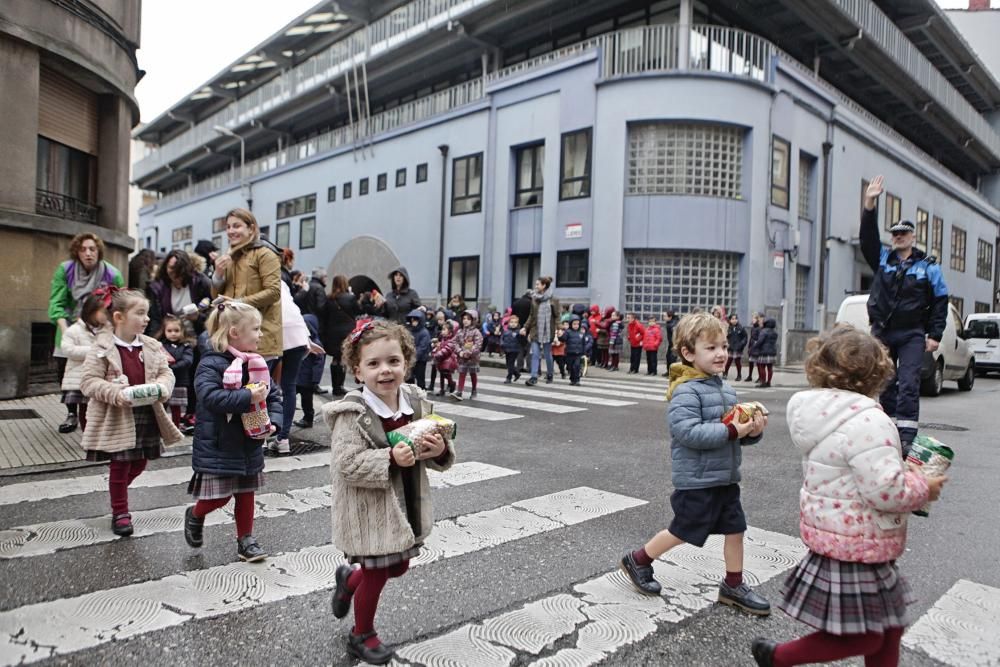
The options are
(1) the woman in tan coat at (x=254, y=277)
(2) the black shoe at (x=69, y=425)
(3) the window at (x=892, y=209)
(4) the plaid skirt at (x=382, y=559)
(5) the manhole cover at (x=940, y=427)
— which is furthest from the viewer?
(3) the window at (x=892, y=209)

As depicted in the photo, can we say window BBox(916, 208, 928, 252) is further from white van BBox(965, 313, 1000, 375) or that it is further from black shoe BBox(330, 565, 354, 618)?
black shoe BBox(330, 565, 354, 618)

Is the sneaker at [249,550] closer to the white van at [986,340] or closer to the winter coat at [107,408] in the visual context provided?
the winter coat at [107,408]

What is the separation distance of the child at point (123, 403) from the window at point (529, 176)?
754 inches

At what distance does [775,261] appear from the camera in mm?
21203

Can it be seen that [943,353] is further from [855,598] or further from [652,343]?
[855,598]

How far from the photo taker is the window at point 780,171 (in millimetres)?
21594

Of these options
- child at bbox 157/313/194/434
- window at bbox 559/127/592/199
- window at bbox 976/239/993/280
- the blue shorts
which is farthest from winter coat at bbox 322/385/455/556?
window at bbox 976/239/993/280

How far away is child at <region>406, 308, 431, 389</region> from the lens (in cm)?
1006

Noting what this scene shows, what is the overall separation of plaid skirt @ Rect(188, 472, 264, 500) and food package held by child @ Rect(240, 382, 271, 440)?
0.25 m

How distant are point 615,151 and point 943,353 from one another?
10.1 metres

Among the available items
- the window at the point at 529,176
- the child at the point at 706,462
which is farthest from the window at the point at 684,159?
the child at the point at 706,462

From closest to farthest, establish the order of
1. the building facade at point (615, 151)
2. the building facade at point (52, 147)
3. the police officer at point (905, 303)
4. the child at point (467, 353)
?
the police officer at point (905, 303)
the building facade at point (52, 147)
the child at point (467, 353)
the building facade at point (615, 151)

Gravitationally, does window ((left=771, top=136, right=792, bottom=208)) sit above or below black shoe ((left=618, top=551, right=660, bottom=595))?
above

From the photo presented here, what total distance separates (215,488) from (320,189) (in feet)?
101
